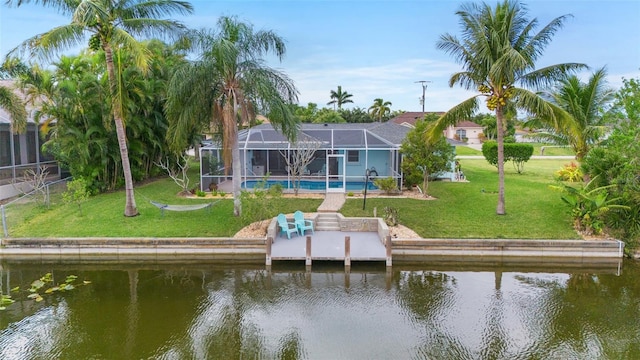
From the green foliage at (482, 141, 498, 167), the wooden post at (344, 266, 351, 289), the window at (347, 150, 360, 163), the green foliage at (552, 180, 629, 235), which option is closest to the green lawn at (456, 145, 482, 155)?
the green foliage at (482, 141, 498, 167)

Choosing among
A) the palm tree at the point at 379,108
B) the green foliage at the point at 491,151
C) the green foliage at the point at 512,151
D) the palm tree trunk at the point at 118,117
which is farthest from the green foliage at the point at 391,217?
the palm tree at the point at 379,108

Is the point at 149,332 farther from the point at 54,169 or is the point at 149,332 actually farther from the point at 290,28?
the point at 54,169

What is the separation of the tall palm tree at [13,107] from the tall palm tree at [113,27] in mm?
3192

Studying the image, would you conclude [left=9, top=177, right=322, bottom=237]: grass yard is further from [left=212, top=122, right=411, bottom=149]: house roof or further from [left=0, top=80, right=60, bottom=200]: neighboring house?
[left=212, top=122, right=411, bottom=149]: house roof

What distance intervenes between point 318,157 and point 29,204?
44.1 ft

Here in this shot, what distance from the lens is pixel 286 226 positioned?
13531 millimetres

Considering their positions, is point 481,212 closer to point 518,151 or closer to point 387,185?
point 387,185

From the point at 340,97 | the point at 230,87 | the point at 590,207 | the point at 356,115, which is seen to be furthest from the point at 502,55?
the point at 340,97

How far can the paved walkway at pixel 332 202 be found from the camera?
1570 cm

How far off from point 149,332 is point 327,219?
7.78 m

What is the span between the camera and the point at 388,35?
67.3 feet

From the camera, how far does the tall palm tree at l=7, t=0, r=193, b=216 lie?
12.1 metres

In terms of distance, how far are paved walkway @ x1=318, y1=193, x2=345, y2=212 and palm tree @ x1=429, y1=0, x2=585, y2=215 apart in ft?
18.1

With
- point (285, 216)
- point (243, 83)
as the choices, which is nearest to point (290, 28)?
point (243, 83)
